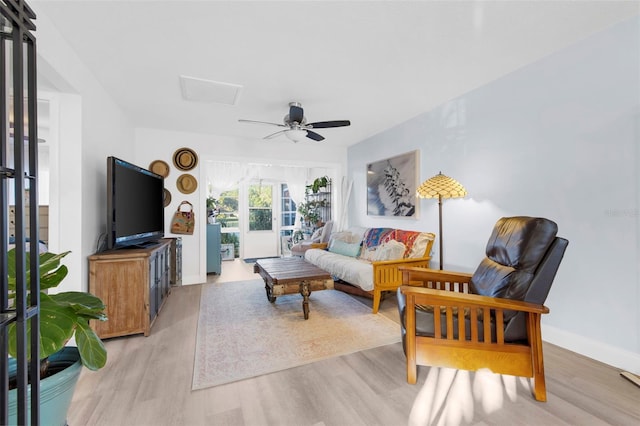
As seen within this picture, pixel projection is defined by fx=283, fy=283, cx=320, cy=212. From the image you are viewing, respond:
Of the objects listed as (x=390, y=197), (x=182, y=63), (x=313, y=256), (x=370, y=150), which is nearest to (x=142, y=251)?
(x=182, y=63)

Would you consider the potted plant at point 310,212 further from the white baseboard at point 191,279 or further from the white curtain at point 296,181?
the white baseboard at point 191,279

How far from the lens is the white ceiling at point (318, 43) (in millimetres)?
1752

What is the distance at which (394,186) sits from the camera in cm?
409

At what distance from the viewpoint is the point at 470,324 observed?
1731 mm

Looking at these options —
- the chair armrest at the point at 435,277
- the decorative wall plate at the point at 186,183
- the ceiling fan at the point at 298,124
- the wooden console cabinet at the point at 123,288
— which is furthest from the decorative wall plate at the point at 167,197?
the chair armrest at the point at 435,277

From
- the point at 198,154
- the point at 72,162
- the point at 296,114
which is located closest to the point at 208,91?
the point at 296,114

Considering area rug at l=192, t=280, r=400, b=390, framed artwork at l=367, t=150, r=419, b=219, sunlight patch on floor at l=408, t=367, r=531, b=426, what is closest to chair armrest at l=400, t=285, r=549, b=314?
sunlight patch on floor at l=408, t=367, r=531, b=426

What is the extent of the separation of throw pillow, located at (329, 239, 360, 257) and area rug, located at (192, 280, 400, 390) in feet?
2.42

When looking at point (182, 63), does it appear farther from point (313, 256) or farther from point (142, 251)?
point (313, 256)

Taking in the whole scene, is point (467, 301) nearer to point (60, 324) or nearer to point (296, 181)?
point (60, 324)

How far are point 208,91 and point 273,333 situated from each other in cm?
242

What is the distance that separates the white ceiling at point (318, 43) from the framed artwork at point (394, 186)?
0.95 meters

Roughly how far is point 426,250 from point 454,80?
177 centimetres

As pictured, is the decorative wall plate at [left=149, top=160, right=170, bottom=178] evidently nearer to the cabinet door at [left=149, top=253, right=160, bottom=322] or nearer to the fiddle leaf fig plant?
the cabinet door at [left=149, top=253, right=160, bottom=322]
